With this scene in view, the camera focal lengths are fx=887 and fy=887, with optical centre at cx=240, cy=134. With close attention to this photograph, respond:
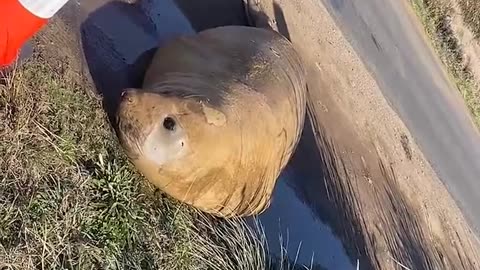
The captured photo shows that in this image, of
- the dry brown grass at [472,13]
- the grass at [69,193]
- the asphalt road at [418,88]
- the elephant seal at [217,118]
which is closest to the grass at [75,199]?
the grass at [69,193]

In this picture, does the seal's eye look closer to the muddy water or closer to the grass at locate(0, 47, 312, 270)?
the grass at locate(0, 47, 312, 270)

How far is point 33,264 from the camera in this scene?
332 centimetres

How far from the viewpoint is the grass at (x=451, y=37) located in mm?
7859

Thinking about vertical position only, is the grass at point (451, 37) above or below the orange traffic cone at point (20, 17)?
below

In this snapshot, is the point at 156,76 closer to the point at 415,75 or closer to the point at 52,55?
the point at 52,55

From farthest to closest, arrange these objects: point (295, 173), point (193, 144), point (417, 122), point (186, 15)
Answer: point (417, 122), point (295, 173), point (186, 15), point (193, 144)

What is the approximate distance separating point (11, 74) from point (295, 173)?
210 centimetres

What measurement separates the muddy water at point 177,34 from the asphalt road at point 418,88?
1.64m

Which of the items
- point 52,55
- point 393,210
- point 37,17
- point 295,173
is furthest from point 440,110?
point 37,17

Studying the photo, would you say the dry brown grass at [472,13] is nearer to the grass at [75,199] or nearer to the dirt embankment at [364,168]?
the dirt embankment at [364,168]

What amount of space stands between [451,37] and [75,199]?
17.5 feet

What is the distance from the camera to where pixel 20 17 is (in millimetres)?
2729

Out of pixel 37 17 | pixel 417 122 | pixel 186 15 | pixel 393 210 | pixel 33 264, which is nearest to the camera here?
pixel 37 17

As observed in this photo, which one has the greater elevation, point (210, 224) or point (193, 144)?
point (193, 144)
